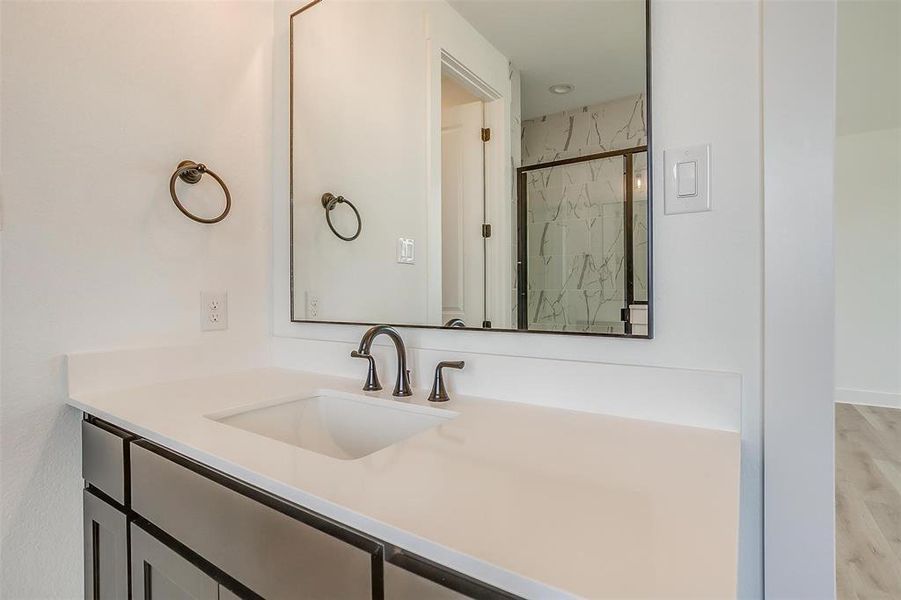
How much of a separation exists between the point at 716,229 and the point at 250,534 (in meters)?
0.91

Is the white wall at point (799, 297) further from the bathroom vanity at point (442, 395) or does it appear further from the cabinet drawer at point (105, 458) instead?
the cabinet drawer at point (105, 458)

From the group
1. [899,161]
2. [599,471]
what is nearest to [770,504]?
[599,471]

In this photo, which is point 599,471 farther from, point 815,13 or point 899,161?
point 899,161

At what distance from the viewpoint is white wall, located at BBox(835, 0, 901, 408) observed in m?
4.09

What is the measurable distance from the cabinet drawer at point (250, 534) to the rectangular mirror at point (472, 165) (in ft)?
2.02

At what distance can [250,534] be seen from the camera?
0.64m

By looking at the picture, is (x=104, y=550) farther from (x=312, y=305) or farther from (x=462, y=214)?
(x=462, y=214)

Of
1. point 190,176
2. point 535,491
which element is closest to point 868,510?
point 535,491

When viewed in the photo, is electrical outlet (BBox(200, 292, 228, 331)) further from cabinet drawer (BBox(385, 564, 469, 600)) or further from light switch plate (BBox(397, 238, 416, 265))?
cabinet drawer (BBox(385, 564, 469, 600))

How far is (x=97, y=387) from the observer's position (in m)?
1.12

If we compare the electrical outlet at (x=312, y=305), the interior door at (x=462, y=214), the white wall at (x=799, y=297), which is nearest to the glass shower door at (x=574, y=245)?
the interior door at (x=462, y=214)

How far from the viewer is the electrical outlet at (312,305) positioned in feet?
4.77

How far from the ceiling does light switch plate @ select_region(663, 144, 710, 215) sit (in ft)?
0.53

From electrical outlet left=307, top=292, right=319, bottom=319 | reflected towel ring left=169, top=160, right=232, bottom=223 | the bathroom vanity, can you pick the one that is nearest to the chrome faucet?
the bathroom vanity
